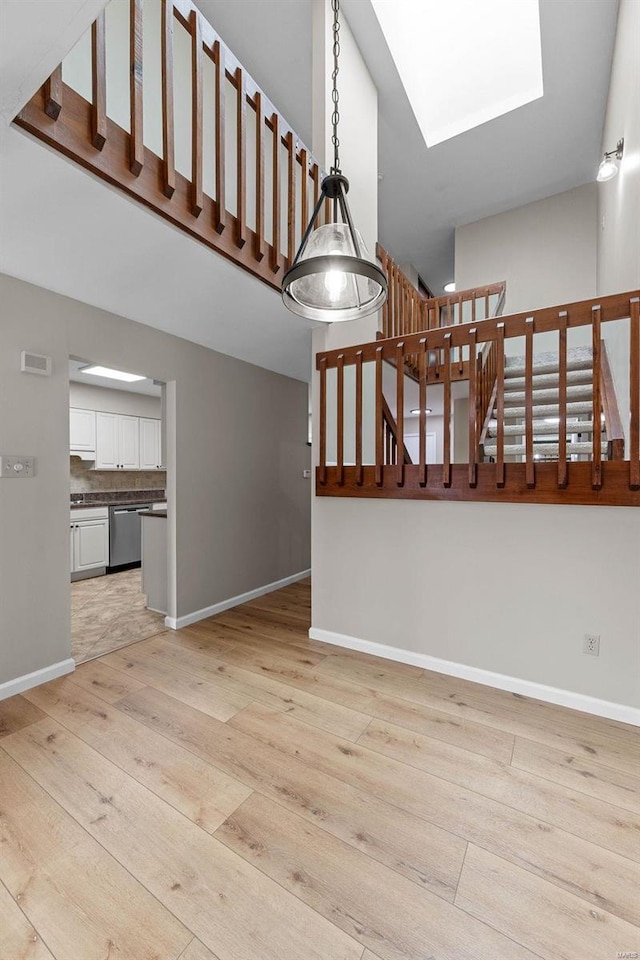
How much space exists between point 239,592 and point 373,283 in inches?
130

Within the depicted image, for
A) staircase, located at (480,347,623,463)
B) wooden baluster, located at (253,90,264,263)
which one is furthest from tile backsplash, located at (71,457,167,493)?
staircase, located at (480,347,623,463)

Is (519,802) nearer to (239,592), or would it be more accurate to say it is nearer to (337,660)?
(337,660)

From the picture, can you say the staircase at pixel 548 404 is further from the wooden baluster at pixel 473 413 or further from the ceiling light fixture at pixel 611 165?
the ceiling light fixture at pixel 611 165

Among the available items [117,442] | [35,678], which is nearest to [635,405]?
[35,678]

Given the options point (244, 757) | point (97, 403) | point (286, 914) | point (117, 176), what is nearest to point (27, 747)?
point (244, 757)

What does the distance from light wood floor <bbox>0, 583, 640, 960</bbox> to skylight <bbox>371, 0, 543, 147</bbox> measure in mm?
5294

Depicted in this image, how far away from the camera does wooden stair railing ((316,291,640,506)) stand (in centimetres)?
214

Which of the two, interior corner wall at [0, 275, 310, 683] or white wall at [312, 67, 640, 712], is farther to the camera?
interior corner wall at [0, 275, 310, 683]

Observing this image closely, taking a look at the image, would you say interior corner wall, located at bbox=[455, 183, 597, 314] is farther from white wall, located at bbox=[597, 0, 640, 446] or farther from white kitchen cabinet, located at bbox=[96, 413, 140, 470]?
white kitchen cabinet, located at bbox=[96, 413, 140, 470]

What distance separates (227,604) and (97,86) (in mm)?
3558

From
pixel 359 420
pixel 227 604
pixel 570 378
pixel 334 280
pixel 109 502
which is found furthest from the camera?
pixel 109 502

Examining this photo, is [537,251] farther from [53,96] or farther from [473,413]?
[53,96]

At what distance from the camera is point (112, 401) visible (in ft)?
19.9

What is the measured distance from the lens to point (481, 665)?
2.55 metres
